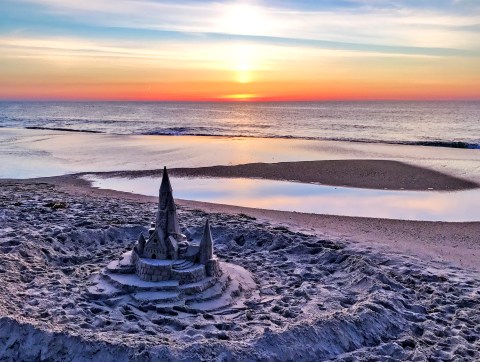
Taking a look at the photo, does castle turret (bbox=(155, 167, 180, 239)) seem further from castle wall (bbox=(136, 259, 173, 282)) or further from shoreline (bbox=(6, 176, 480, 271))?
shoreline (bbox=(6, 176, 480, 271))

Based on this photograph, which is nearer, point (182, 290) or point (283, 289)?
point (182, 290)

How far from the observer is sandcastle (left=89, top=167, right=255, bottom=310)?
1187 centimetres

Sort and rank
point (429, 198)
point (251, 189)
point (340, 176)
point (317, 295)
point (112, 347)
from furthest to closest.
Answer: point (340, 176), point (251, 189), point (429, 198), point (317, 295), point (112, 347)

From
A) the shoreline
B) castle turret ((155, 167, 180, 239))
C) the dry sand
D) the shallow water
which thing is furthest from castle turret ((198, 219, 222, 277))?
the dry sand

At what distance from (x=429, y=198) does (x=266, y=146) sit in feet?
89.1

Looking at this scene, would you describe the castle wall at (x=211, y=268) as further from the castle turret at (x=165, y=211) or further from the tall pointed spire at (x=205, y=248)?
the castle turret at (x=165, y=211)

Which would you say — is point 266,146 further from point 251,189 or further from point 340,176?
point 251,189

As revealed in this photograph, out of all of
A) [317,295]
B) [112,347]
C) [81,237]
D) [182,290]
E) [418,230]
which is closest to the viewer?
[112,347]

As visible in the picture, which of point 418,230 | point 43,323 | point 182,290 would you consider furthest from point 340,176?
point 43,323

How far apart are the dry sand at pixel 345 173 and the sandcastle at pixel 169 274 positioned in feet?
59.7

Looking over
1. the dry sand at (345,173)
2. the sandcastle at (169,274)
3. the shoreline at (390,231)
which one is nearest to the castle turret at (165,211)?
the sandcastle at (169,274)

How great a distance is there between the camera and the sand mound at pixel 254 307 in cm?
966

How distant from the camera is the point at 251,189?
27.8m

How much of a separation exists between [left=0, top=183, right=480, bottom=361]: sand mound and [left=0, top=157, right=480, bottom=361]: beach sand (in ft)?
0.10
